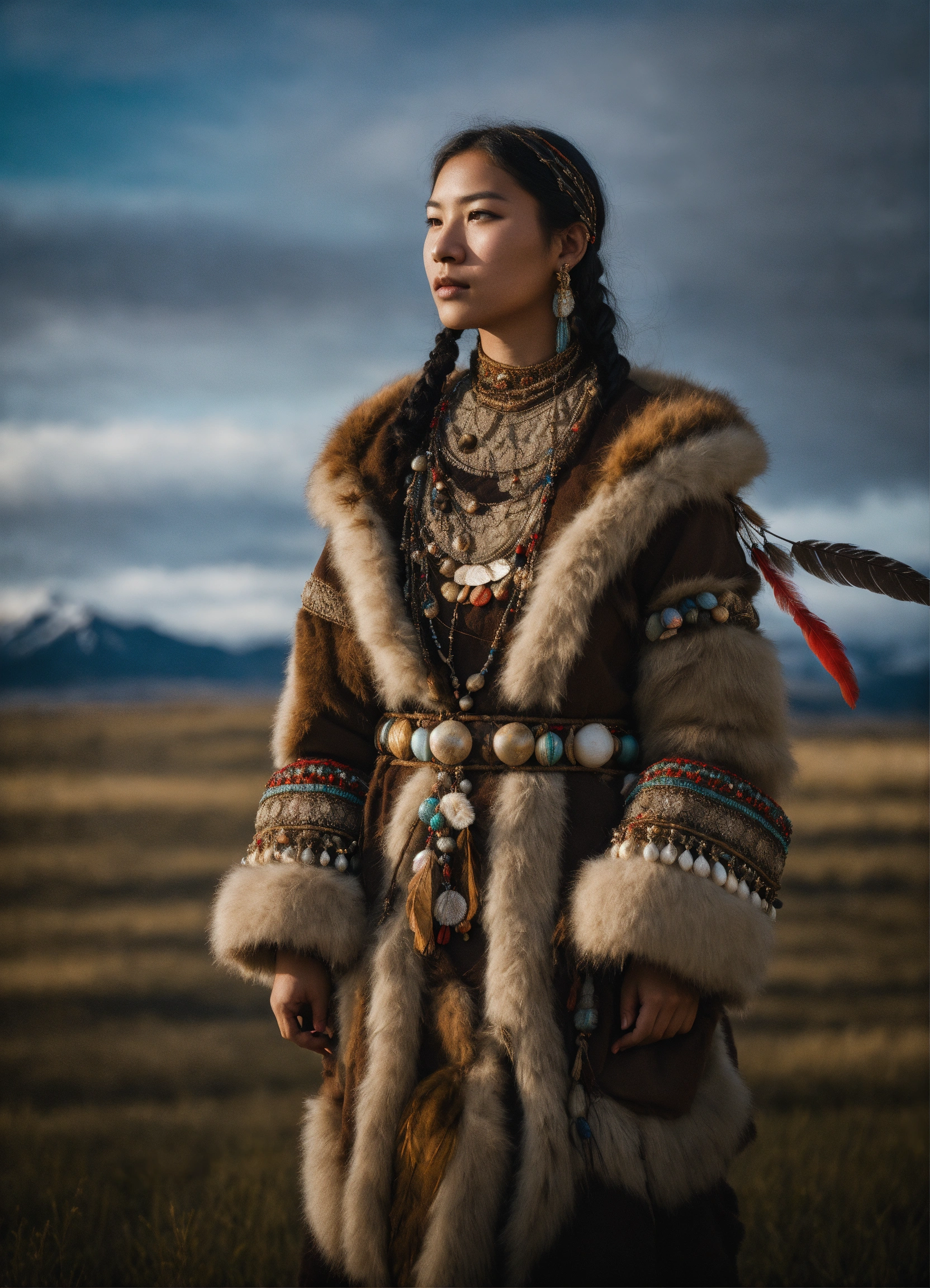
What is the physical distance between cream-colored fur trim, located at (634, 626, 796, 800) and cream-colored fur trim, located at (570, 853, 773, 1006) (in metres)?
0.22

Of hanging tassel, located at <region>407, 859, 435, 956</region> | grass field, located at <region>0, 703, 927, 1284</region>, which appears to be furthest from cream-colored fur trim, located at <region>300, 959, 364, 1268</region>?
grass field, located at <region>0, 703, 927, 1284</region>

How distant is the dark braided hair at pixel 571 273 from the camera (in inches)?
82.7

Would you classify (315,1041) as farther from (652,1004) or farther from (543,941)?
(652,1004)

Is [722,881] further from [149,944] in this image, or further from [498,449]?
[149,944]

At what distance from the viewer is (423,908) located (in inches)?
74.2

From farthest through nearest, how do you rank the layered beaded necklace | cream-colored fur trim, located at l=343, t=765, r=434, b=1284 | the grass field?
the grass field < the layered beaded necklace < cream-colored fur trim, located at l=343, t=765, r=434, b=1284

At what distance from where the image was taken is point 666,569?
6.38 ft

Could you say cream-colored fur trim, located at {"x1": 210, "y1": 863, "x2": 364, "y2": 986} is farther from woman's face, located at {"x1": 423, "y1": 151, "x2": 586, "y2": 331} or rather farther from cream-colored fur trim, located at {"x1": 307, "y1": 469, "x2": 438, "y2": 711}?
woman's face, located at {"x1": 423, "y1": 151, "x2": 586, "y2": 331}

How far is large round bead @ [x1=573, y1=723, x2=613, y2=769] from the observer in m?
1.91

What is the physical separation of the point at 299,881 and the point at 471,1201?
2.08 feet

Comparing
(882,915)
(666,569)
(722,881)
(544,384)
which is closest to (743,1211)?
(722,881)

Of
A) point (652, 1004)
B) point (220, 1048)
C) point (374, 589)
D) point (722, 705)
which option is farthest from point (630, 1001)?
point (220, 1048)

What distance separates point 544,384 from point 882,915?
5664 mm

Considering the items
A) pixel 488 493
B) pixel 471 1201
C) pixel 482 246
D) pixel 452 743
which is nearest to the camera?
pixel 471 1201
